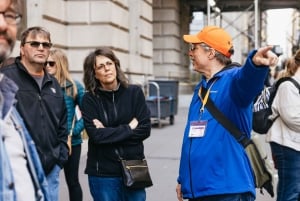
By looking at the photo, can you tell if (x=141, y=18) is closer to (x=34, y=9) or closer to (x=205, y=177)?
(x=34, y=9)

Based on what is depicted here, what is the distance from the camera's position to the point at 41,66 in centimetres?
405

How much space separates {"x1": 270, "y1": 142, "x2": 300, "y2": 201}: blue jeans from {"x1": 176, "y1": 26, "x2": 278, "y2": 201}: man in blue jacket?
1365 mm

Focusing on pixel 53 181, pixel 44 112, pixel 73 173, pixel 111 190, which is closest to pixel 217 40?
pixel 44 112

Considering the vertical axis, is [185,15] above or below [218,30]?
above

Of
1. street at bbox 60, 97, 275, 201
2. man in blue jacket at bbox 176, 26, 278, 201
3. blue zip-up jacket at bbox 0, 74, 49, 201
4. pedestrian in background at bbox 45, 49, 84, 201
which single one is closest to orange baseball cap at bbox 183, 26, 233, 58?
man in blue jacket at bbox 176, 26, 278, 201

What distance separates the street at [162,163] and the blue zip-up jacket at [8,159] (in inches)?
169

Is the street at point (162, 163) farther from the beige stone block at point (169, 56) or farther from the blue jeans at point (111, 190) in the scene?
the beige stone block at point (169, 56)

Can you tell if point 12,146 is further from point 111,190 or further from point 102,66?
point 102,66

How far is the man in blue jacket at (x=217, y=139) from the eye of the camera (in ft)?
10.4

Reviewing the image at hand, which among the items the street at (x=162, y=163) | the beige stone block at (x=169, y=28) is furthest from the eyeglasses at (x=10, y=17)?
the beige stone block at (x=169, y=28)

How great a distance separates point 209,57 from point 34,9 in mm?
7469

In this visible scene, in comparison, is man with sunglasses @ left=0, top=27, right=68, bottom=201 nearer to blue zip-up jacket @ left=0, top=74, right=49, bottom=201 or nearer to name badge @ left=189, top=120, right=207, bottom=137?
name badge @ left=189, top=120, right=207, bottom=137

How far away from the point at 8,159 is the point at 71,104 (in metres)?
3.12

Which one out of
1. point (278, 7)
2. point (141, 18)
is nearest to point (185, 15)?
point (278, 7)
